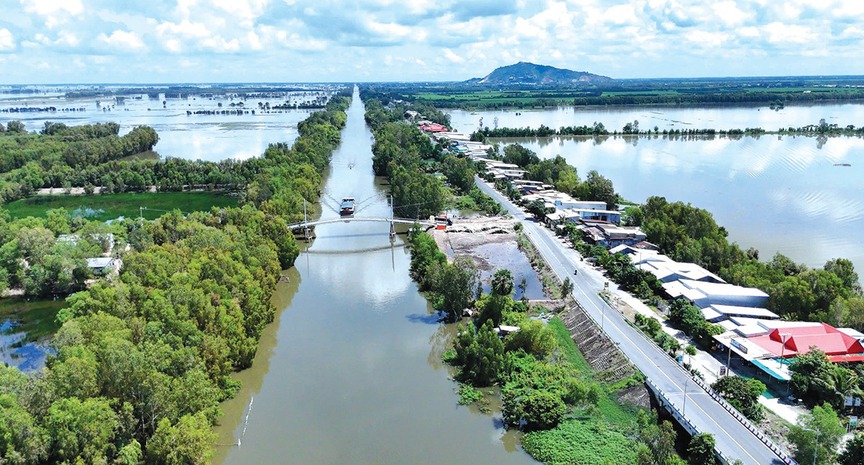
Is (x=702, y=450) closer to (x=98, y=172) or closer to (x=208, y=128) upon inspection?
(x=98, y=172)

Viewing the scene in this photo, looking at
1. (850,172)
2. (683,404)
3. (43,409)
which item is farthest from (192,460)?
(850,172)

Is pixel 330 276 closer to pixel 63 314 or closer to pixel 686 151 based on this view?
pixel 63 314

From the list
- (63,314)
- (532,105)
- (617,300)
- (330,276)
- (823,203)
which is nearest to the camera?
(63,314)

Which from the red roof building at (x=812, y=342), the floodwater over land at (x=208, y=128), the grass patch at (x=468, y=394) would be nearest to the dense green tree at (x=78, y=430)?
the grass patch at (x=468, y=394)

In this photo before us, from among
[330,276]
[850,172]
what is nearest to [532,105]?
[850,172]

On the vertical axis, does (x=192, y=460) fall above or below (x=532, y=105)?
below

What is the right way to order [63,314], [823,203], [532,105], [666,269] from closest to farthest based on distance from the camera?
[63,314] → [666,269] → [823,203] → [532,105]

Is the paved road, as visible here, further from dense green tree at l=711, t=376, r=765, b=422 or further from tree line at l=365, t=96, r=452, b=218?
tree line at l=365, t=96, r=452, b=218

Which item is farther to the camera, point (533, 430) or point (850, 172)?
point (850, 172)

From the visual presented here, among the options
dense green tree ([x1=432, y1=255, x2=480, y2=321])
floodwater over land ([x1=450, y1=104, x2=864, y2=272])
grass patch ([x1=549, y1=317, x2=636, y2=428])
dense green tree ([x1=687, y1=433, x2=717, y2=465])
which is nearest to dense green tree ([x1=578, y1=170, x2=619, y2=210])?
floodwater over land ([x1=450, y1=104, x2=864, y2=272])
